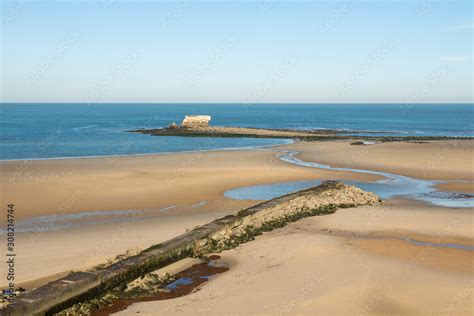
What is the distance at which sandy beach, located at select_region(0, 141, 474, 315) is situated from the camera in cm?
844

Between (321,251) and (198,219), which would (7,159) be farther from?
(321,251)

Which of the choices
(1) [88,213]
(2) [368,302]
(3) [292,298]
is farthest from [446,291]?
(1) [88,213]

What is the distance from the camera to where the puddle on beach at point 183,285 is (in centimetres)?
816

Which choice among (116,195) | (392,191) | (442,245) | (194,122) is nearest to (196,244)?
(442,245)

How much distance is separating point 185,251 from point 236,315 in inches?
140

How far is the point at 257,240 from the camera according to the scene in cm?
1273

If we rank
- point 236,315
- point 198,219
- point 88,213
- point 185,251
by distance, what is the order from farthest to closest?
point 88,213, point 198,219, point 185,251, point 236,315

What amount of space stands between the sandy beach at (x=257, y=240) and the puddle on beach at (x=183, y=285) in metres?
0.28

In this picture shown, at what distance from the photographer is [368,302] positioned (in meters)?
8.14

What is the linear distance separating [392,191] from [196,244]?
1354 cm

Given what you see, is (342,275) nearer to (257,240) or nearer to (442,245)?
(257,240)

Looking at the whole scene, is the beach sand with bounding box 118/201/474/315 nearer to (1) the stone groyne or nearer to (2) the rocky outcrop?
(1) the stone groyne

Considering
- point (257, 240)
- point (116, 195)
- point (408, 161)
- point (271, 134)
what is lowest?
point (257, 240)

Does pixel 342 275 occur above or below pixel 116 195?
below
